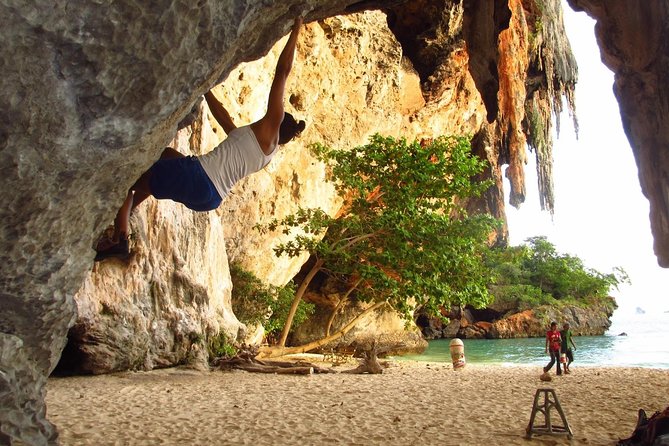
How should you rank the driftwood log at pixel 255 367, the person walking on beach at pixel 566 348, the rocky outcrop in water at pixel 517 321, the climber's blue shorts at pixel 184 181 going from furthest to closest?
the rocky outcrop in water at pixel 517 321 < the person walking on beach at pixel 566 348 < the driftwood log at pixel 255 367 < the climber's blue shorts at pixel 184 181

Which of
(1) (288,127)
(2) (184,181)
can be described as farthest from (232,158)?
(1) (288,127)

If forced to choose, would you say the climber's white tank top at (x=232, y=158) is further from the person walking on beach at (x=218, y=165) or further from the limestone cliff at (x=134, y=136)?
the limestone cliff at (x=134, y=136)

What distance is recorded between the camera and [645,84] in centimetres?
493

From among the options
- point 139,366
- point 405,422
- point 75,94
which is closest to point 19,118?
point 75,94

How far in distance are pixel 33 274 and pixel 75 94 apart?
931 mm

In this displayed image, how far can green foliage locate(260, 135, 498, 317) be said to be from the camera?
1141cm

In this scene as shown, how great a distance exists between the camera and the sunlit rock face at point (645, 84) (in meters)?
4.71

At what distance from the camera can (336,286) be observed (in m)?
20.7

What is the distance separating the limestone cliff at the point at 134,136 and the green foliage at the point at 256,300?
0.75 meters

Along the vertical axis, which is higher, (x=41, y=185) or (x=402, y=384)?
(x=41, y=185)

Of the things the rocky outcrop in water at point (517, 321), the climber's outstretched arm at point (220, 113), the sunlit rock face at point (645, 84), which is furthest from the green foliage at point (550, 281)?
the climber's outstretched arm at point (220, 113)

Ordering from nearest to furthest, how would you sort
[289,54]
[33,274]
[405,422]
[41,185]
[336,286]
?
[41,185] → [33,274] → [289,54] → [405,422] → [336,286]

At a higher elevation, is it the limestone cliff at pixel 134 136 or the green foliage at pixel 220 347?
the limestone cliff at pixel 134 136

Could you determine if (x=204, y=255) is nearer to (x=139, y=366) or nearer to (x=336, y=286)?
(x=139, y=366)
